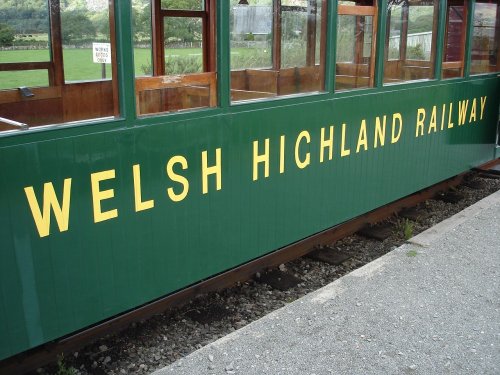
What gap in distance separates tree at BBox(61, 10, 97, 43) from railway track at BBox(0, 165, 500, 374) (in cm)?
164

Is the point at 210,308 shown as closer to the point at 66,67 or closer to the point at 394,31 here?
the point at 66,67

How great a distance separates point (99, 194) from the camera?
Answer: 2973 millimetres

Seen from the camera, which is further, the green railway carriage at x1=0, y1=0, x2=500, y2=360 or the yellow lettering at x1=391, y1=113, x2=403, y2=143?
the yellow lettering at x1=391, y1=113, x2=403, y2=143

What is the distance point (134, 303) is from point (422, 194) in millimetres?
4210

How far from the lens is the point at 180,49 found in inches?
155

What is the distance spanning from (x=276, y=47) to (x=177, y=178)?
1326 mm

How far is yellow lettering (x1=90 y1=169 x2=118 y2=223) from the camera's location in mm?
2945

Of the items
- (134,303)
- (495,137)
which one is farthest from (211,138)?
(495,137)

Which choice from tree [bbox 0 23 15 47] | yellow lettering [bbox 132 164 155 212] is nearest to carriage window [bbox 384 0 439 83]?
yellow lettering [bbox 132 164 155 212]

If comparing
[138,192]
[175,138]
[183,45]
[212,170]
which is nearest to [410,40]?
[183,45]

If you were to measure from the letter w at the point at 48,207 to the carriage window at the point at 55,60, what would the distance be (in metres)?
0.32

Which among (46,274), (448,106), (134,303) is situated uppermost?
(448,106)

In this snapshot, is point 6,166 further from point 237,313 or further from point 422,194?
point 422,194

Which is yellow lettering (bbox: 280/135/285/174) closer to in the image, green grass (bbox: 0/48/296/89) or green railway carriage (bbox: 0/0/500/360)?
green railway carriage (bbox: 0/0/500/360)
